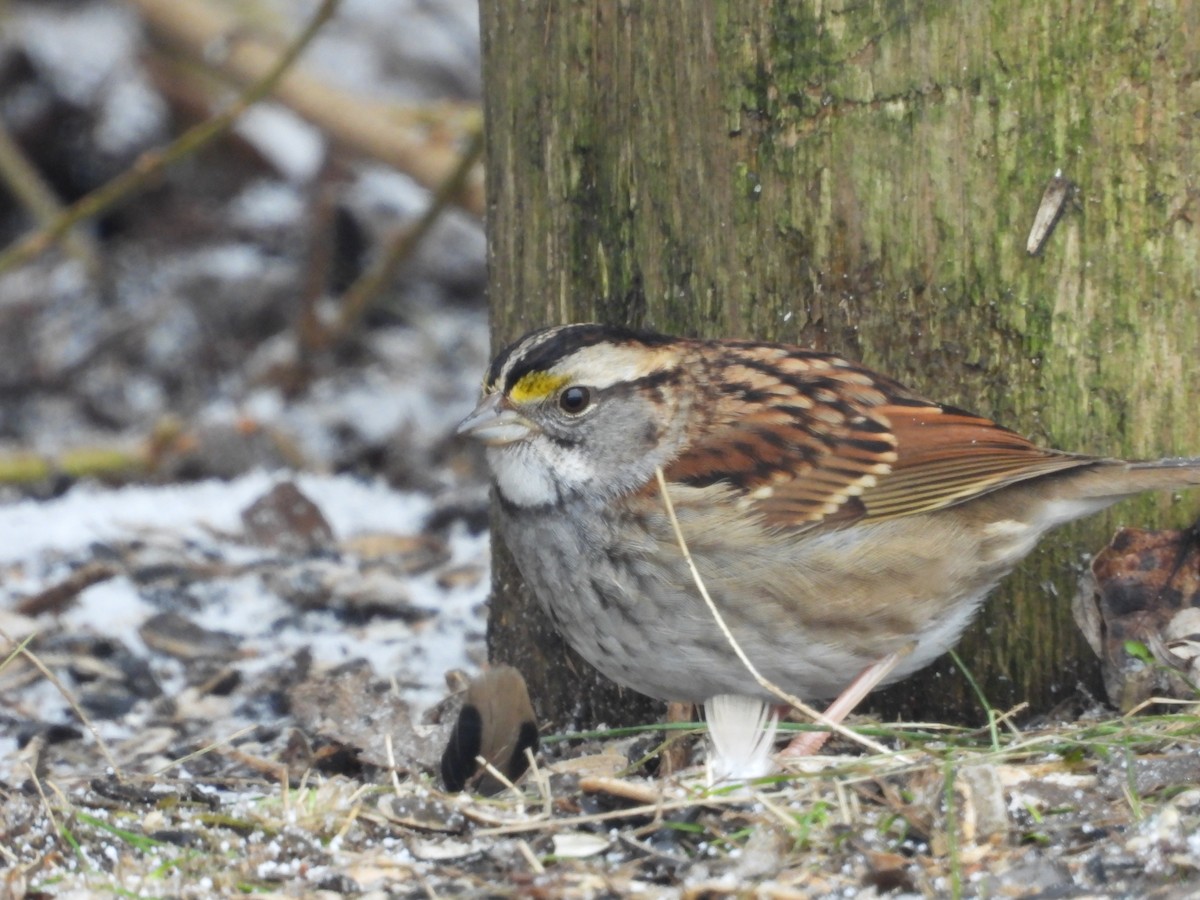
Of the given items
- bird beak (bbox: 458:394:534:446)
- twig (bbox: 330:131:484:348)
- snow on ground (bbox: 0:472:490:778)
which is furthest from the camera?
twig (bbox: 330:131:484:348)

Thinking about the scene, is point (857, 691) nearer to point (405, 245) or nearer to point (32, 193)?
point (405, 245)

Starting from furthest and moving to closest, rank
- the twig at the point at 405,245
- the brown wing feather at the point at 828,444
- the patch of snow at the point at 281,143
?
the patch of snow at the point at 281,143 < the twig at the point at 405,245 < the brown wing feather at the point at 828,444

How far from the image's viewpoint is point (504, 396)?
12.1 ft

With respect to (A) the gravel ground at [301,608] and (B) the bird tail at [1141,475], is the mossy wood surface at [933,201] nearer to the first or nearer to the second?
(B) the bird tail at [1141,475]

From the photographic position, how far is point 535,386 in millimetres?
3676

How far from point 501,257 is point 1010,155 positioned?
1.23 m

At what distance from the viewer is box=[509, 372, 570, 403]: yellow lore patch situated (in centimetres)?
366

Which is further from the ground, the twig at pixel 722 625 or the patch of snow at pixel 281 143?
the patch of snow at pixel 281 143

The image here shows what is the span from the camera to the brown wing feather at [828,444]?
3566 mm

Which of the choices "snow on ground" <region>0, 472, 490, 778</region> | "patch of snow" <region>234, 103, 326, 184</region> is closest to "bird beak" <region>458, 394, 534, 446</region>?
"snow on ground" <region>0, 472, 490, 778</region>

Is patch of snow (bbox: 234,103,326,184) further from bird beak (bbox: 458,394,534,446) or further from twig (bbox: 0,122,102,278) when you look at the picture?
bird beak (bbox: 458,394,534,446)

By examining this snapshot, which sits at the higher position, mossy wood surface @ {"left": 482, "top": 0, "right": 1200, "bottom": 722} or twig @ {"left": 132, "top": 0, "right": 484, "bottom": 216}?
twig @ {"left": 132, "top": 0, "right": 484, "bottom": 216}

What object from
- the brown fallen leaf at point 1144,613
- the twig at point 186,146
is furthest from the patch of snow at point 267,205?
the brown fallen leaf at point 1144,613

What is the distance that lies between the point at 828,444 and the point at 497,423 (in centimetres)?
71
